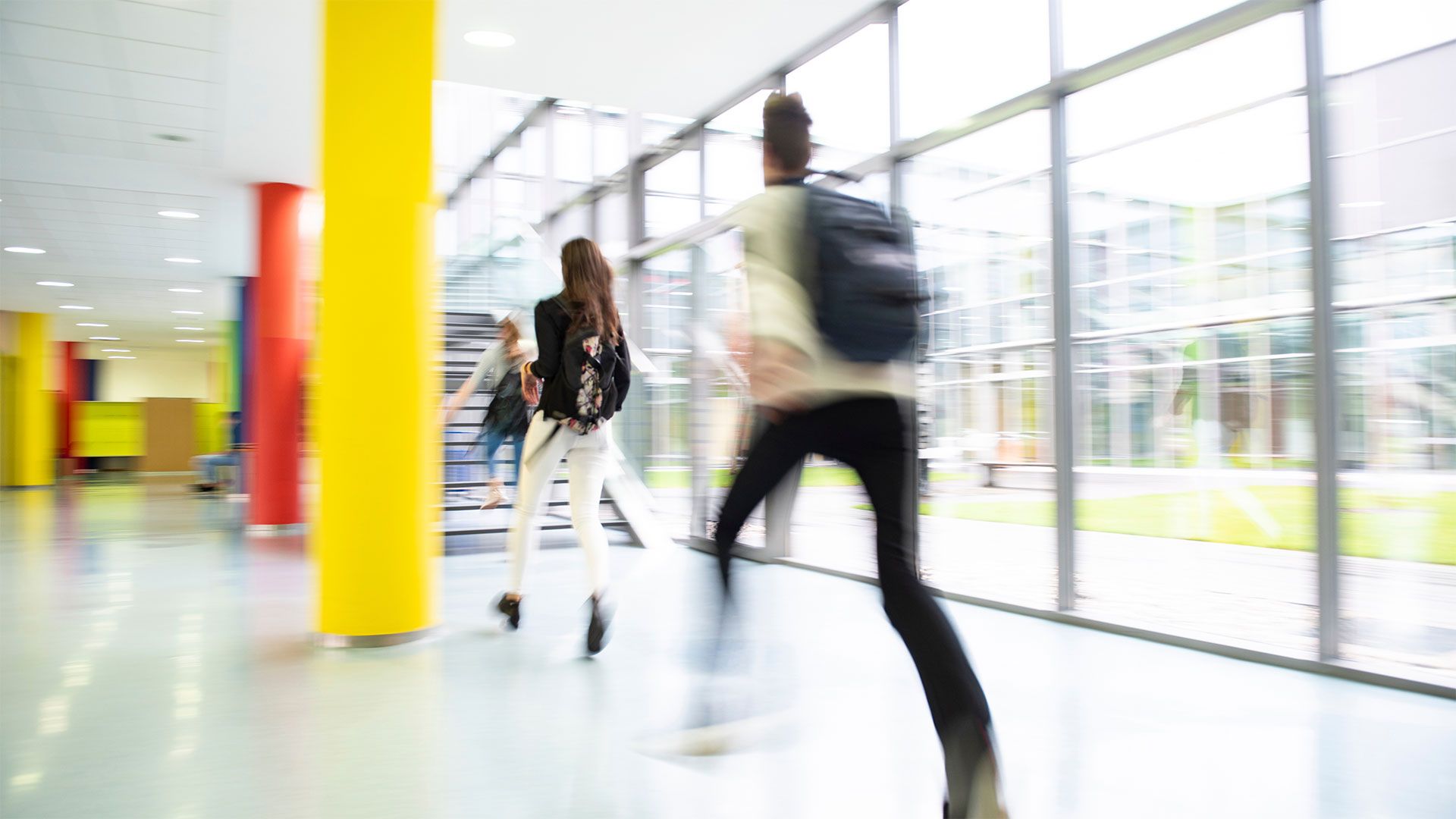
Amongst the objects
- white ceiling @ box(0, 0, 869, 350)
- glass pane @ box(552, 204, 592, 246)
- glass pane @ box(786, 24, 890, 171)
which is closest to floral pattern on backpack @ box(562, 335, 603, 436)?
white ceiling @ box(0, 0, 869, 350)

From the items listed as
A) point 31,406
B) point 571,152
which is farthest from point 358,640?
point 31,406

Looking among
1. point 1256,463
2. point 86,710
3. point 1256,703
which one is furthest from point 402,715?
point 1256,463

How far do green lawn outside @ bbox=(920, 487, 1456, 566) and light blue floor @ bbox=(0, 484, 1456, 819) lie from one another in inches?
22.8

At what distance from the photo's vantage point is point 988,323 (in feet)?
16.7

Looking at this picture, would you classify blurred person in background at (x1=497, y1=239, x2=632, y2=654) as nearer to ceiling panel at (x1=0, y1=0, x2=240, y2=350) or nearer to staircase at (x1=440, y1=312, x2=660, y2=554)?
staircase at (x1=440, y1=312, x2=660, y2=554)

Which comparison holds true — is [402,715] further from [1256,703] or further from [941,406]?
[941,406]

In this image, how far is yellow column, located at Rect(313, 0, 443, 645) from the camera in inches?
147

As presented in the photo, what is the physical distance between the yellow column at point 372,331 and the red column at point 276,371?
5.73m

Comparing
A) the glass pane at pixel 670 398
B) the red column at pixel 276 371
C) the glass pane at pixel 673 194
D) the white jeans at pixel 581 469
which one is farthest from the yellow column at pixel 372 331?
the red column at pixel 276 371

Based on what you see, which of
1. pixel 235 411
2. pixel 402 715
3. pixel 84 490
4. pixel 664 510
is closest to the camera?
pixel 402 715

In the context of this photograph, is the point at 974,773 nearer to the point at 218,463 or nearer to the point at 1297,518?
the point at 1297,518

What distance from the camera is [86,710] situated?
9.46 ft

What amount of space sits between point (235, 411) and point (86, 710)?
12.7 meters

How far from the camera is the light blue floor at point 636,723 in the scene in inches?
84.4
